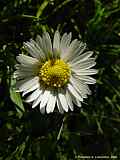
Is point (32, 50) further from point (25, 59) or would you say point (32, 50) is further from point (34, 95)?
point (34, 95)

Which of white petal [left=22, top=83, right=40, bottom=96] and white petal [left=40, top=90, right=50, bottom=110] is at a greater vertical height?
white petal [left=22, top=83, right=40, bottom=96]

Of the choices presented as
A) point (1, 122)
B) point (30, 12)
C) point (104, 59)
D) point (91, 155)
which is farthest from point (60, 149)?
point (30, 12)

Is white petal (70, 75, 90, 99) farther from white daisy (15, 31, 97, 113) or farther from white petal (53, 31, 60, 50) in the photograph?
white petal (53, 31, 60, 50)

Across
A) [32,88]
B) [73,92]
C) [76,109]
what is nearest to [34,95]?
[32,88]

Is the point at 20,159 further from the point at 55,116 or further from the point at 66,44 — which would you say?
the point at 66,44

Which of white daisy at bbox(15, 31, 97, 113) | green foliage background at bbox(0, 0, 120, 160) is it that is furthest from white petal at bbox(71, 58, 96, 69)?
green foliage background at bbox(0, 0, 120, 160)

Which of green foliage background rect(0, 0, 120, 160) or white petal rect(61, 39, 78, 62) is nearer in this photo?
white petal rect(61, 39, 78, 62)

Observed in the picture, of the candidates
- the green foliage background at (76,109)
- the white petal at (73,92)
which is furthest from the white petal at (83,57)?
the green foliage background at (76,109)

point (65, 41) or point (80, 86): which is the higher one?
point (65, 41)
